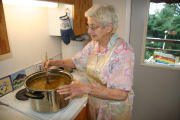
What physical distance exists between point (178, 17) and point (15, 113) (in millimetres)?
1732

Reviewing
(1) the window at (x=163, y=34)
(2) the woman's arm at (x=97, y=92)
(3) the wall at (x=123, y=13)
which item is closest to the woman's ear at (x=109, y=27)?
(2) the woman's arm at (x=97, y=92)

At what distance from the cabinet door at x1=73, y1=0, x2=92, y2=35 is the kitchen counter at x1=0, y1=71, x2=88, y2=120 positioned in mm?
714

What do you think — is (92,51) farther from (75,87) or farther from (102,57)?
(75,87)

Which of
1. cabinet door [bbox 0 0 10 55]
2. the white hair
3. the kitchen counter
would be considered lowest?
the kitchen counter

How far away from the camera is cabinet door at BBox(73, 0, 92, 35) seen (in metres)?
1.40

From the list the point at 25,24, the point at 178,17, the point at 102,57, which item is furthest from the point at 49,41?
the point at 178,17

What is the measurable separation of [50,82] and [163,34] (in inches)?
53.4

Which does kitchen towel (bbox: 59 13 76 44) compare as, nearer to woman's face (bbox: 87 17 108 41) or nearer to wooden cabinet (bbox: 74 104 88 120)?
woman's face (bbox: 87 17 108 41)

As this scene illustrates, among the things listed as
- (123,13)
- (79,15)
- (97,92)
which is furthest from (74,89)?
(123,13)

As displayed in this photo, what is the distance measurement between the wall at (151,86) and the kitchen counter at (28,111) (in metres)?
0.96

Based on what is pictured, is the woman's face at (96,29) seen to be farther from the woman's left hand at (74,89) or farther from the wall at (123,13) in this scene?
the wall at (123,13)

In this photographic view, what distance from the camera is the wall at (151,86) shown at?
1.69 m

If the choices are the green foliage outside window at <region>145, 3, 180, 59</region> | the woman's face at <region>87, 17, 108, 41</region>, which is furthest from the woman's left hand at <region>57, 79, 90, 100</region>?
Result: the green foliage outside window at <region>145, 3, 180, 59</region>

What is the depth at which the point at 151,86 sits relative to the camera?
1841mm
